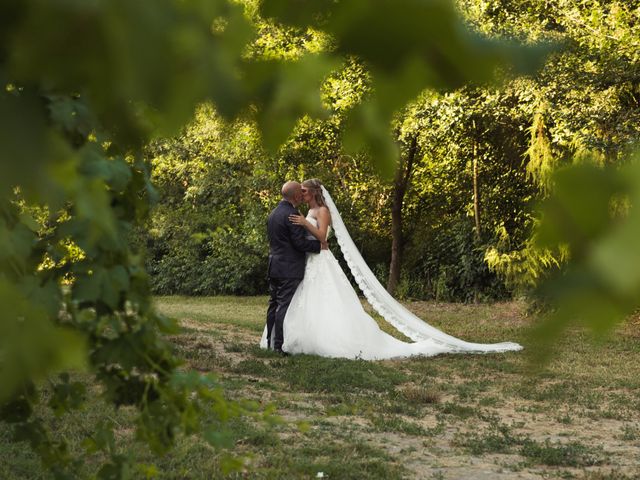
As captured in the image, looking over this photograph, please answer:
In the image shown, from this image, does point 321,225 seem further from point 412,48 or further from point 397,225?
point 412,48

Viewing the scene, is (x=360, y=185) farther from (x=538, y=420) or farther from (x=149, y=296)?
(x=149, y=296)

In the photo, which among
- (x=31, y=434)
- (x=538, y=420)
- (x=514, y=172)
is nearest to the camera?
(x=31, y=434)

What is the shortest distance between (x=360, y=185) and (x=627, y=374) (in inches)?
388

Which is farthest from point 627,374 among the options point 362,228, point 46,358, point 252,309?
point 362,228

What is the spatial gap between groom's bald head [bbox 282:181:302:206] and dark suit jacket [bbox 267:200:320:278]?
Answer: 0.06 metres

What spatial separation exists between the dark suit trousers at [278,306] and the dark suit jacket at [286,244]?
11 cm

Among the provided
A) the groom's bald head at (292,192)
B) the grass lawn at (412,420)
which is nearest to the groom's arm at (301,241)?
the groom's bald head at (292,192)

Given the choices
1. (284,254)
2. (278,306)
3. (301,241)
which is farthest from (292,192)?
(278,306)

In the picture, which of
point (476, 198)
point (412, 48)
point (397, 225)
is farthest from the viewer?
point (397, 225)

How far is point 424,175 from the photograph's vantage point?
54.6ft

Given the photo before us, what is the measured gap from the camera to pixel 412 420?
541 cm

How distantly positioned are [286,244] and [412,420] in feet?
11.3

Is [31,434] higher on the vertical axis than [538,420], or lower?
higher

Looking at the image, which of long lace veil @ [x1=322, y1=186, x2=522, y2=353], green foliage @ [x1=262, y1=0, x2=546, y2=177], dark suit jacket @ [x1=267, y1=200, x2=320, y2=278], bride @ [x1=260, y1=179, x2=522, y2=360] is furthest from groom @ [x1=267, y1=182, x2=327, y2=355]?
green foliage @ [x1=262, y1=0, x2=546, y2=177]
